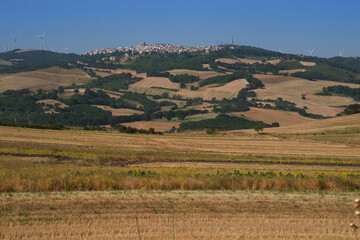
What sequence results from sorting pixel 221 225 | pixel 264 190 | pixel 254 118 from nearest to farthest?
pixel 221 225
pixel 264 190
pixel 254 118

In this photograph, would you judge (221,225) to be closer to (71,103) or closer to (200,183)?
(200,183)

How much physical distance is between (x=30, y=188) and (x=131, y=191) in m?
5.03

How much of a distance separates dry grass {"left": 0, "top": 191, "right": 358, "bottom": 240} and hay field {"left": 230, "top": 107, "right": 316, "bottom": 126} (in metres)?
118

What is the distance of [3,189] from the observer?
2133 centimetres

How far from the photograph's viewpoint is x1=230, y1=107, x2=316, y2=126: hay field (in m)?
138

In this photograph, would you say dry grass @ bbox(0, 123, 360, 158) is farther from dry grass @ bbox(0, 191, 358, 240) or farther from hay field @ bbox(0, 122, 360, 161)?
dry grass @ bbox(0, 191, 358, 240)

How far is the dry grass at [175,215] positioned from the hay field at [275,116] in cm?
11798

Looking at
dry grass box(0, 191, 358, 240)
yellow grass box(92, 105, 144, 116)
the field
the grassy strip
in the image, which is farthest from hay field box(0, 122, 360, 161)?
yellow grass box(92, 105, 144, 116)

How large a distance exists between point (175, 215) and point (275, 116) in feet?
425

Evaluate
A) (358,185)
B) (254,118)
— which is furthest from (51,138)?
(254,118)

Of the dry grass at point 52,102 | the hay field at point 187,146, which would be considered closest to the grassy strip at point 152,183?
the hay field at point 187,146

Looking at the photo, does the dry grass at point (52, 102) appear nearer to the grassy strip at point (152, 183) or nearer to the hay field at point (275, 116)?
the hay field at point (275, 116)

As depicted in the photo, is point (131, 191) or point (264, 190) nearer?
point (131, 191)

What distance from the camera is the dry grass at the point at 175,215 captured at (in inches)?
604
